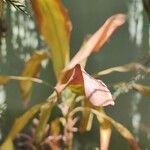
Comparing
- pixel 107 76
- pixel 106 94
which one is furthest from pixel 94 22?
pixel 106 94

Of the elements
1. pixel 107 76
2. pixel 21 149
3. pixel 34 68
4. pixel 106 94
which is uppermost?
pixel 106 94

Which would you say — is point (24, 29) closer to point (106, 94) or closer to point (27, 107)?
point (27, 107)

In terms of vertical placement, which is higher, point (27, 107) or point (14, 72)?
point (14, 72)

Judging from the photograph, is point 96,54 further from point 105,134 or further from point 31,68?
point 105,134

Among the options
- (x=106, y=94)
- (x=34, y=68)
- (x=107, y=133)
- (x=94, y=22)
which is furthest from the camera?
(x=94, y=22)

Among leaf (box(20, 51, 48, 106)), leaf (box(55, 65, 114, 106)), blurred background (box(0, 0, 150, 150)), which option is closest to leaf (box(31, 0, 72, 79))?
leaf (box(20, 51, 48, 106))

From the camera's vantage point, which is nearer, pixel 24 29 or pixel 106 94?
pixel 106 94

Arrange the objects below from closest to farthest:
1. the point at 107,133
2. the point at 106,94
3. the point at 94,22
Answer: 1. the point at 106,94
2. the point at 107,133
3. the point at 94,22
